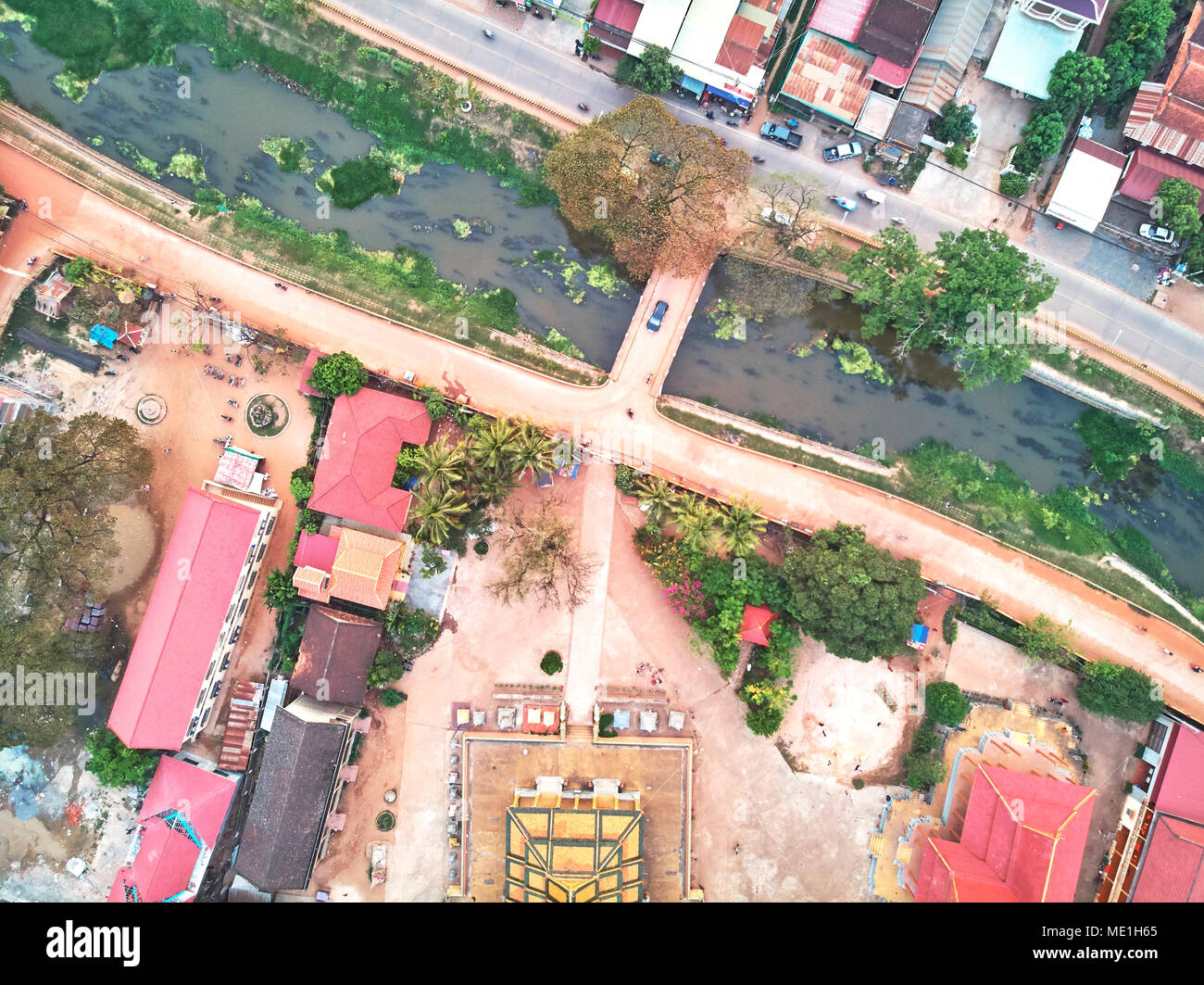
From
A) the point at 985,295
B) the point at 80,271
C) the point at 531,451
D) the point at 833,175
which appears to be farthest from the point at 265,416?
the point at 985,295

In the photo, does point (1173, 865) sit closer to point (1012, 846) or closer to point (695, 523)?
point (1012, 846)

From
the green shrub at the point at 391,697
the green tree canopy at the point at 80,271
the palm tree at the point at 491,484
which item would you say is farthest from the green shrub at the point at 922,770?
the green tree canopy at the point at 80,271

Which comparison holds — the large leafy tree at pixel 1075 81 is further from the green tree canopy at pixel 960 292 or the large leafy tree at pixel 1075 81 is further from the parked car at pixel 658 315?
the parked car at pixel 658 315

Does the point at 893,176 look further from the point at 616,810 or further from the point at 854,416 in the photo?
the point at 616,810

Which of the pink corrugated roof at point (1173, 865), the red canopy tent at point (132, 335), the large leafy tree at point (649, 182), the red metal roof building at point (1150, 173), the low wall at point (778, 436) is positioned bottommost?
the pink corrugated roof at point (1173, 865)

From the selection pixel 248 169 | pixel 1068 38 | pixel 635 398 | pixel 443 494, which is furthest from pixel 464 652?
pixel 1068 38

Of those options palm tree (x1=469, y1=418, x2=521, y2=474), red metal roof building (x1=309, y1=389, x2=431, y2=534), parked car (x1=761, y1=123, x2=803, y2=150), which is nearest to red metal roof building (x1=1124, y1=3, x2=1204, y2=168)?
parked car (x1=761, y1=123, x2=803, y2=150)

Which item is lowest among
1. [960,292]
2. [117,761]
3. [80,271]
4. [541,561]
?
[117,761]
